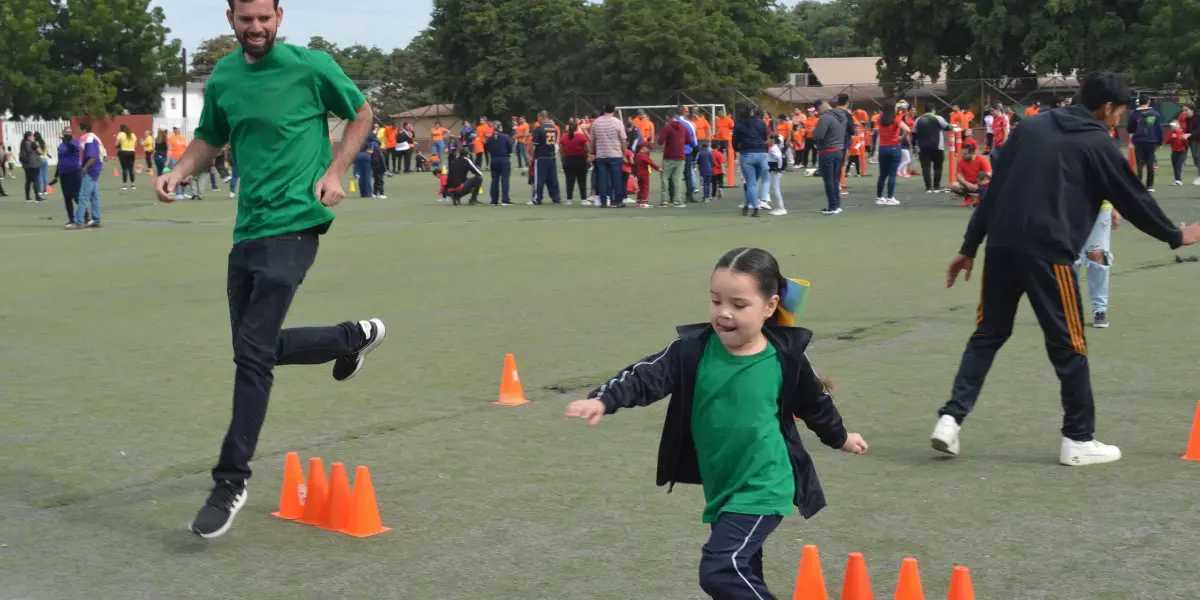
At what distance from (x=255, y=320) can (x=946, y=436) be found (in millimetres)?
3052

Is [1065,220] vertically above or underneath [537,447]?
above

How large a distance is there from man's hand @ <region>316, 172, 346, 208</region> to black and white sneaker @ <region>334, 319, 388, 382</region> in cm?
90

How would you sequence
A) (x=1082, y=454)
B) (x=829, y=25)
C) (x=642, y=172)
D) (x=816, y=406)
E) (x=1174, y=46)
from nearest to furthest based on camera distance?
(x=816, y=406) → (x=1082, y=454) → (x=642, y=172) → (x=1174, y=46) → (x=829, y=25)

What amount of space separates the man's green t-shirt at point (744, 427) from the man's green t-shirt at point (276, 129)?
229 centimetres

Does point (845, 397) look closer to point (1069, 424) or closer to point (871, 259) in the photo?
point (1069, 424)

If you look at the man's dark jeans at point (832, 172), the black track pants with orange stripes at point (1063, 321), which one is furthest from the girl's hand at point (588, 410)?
the man's dark jeans at point (832, 172)

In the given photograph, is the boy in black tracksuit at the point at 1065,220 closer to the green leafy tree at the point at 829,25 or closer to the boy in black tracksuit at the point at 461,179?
the boy in black tracksuit at the point at 461,179

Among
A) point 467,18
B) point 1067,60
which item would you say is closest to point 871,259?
point 1067,60

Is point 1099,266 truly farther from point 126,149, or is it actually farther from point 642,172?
point 126,149

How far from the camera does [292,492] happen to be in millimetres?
5582

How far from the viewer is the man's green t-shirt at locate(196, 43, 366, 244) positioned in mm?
5469

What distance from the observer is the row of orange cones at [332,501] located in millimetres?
5305

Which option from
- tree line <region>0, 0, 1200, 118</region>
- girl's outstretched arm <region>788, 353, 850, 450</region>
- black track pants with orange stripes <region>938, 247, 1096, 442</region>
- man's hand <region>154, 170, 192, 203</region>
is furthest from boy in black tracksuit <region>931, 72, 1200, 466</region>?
tree line <region>0, 0, 1200, 118</region>

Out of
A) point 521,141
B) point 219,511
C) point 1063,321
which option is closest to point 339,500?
point 219,511
